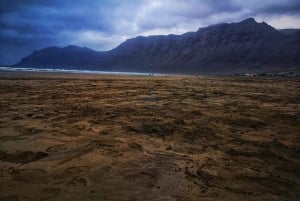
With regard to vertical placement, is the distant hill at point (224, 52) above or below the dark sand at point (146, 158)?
above

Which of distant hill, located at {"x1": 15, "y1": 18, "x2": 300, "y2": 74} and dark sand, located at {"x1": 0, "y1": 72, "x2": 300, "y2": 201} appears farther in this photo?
distant hill, located at {"x1": 15, "y1": 18, "x2": 300, "y2": 74}

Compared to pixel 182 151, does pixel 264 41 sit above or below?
above

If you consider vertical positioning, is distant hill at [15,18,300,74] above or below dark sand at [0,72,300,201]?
above

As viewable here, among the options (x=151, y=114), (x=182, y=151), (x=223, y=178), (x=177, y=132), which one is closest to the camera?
(x=223, y=178)

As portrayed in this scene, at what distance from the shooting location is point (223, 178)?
3969 mm

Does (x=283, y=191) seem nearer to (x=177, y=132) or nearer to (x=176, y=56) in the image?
(x=177, y=132)

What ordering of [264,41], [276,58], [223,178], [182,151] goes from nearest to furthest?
[223,178] < [182,151] < [276,58] < [264,41]

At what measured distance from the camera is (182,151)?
5.09 m

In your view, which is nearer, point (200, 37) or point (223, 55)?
point (223, 55)

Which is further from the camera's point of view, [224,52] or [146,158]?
[224,52]

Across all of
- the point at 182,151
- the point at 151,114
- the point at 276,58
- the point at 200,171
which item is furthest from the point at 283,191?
the point at 276,58

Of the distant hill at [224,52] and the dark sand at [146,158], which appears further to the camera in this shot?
the distant hill at [224,52]

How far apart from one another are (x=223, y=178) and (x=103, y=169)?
1.66 metres

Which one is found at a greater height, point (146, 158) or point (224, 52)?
point (224, 52)
